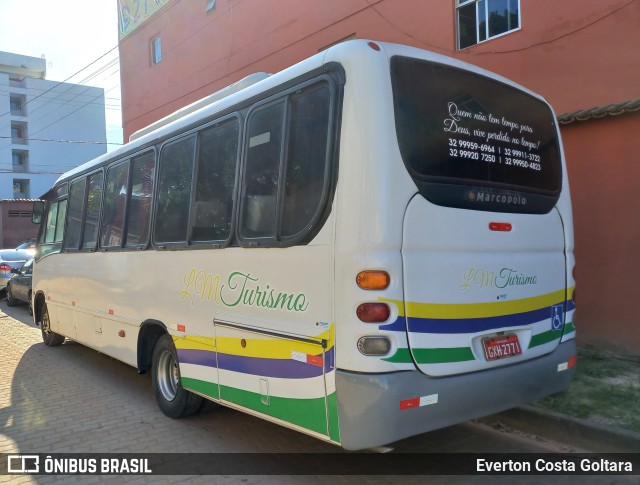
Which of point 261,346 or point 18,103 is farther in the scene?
point 18,103

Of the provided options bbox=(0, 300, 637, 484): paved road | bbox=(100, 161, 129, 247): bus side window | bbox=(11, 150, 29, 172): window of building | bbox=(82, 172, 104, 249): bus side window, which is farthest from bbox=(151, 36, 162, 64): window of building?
bbox=(11, 150, 29, 172): window of building

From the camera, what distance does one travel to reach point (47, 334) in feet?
30.2

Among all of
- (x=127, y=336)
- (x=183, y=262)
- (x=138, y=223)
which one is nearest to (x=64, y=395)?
(x=127, y=336)

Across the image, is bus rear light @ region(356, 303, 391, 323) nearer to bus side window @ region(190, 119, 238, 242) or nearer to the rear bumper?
the rear bumper

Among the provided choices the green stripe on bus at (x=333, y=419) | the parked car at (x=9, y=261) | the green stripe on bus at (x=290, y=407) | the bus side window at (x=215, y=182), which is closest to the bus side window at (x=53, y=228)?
the bus side window at (x=215, y=182)

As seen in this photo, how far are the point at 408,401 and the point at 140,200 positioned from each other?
12.6ft

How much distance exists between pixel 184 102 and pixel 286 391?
47.6 feet

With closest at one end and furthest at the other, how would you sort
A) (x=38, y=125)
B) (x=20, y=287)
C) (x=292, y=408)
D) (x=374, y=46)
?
(x=374, y=46) < (x=292, y=408) < (x=20, y=287) < (x=38, y=125)

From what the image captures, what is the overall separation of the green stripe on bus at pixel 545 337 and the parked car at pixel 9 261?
16012 millimetres

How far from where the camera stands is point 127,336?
5.99 metres

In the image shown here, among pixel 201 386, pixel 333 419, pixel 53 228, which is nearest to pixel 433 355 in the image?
pixel 333 419

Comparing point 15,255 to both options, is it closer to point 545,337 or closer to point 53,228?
point 53,228

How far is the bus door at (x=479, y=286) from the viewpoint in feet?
11.0

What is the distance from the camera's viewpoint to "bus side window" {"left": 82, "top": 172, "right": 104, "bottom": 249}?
6.84 metres
